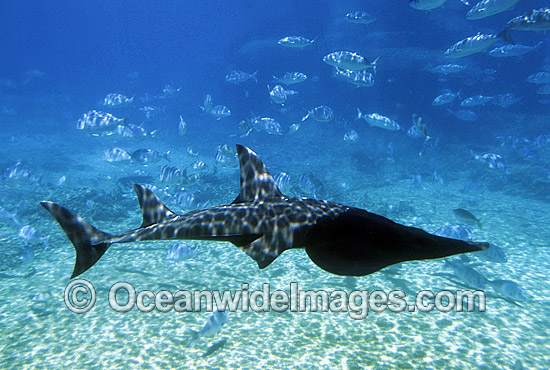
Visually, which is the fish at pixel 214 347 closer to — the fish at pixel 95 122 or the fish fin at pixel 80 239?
the fish fin at pixel 80 239

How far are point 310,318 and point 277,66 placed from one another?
124ft

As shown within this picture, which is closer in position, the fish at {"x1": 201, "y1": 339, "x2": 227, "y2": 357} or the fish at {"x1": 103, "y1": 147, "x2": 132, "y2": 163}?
the fish at {"x1": 201, "y1": 339, "x2": 227, "y2": 357}

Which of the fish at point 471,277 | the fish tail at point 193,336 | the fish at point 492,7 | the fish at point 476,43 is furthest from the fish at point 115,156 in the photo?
the fish at point 492,7

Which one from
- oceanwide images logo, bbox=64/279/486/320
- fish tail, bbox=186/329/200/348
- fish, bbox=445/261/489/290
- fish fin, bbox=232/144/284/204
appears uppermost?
fish fin, bbox=232/144/284/204

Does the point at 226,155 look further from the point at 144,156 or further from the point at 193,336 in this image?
the point at 193,336

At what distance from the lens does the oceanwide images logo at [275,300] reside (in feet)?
25.9

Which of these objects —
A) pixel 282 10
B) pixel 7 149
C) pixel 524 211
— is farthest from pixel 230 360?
pixel 282 10

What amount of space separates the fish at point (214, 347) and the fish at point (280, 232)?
12.0ft

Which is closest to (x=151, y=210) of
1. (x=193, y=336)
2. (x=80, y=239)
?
(x=80, y=239)

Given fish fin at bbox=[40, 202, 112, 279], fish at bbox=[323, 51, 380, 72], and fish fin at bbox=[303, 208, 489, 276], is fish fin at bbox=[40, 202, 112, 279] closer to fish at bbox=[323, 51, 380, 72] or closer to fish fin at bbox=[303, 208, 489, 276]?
fish fin at bbox=[303, 208, 489, 276]

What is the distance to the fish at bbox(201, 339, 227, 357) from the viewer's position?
6278mm

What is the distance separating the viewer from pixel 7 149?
33.2m

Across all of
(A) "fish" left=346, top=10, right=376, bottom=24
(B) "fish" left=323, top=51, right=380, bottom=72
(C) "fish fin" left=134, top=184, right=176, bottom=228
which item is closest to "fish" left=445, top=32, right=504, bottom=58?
(B) "fish" left=323, top=51, right=380, bottom=72

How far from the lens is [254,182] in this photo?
4254 mm
